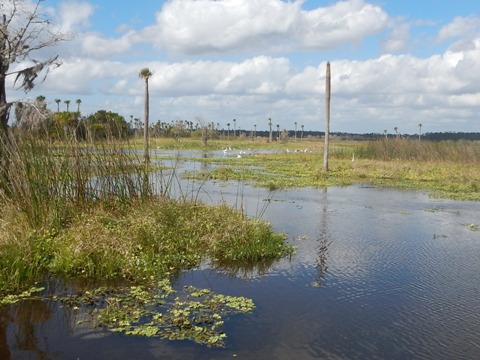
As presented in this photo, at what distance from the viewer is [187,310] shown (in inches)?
261

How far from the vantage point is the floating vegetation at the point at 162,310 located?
235 inches

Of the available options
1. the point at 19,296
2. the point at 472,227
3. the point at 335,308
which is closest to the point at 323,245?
the point at 335,308

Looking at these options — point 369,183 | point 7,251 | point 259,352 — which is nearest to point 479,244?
point 259,352

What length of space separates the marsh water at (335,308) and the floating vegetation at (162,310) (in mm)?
162

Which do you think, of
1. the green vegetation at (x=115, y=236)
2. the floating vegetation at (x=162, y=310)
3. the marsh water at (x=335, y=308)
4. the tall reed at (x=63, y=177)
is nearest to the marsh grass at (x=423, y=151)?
the marsh water at (x=335, y=308)

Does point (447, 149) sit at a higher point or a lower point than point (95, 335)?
higher

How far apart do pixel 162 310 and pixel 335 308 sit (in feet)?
8.57

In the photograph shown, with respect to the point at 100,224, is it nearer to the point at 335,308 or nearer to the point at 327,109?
the point at 335,308

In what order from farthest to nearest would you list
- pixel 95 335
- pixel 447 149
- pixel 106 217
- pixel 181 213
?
pixel 447 149 < pixel 181 213 < pixel 106 217 < pixel 95 335

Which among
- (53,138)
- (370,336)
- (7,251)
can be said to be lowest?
(370,336)

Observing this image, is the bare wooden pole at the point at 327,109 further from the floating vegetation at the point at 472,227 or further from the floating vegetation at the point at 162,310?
the floating vegetation at the point at 162,310

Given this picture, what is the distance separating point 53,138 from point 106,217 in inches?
97.5

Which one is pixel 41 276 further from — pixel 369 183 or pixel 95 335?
pixel 369 183

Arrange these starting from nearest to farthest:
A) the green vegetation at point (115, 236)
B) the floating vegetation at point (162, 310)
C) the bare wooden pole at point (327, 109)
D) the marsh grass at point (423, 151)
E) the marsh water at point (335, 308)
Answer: the marsh water at point (335, 308)
the floating vegetation at point (162, 310)
the green vegetation at point (115, 236)
the bare wooden pole at point (327, 109)
the marsh grass at point (423, 151)
